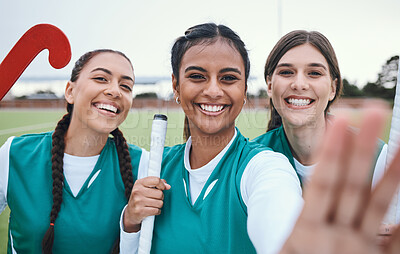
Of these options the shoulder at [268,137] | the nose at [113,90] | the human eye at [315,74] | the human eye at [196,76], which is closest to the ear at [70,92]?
the nose at [113,90]

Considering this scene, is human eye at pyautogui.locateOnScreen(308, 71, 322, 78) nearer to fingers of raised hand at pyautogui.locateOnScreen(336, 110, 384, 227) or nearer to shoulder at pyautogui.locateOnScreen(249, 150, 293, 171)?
shoulder at pyautogui.locateOnScreen(249, 150, 293, 171)

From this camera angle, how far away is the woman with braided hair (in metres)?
1.74

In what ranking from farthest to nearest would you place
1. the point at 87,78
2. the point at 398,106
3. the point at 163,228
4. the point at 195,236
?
1. the point at 87,78
2. the point at 163,228
3. the point at 195,236
4. the point at 398,106

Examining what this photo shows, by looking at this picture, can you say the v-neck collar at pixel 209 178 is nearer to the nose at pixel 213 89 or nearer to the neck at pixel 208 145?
the neck at pixel 208 145

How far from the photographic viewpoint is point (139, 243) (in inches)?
58.5

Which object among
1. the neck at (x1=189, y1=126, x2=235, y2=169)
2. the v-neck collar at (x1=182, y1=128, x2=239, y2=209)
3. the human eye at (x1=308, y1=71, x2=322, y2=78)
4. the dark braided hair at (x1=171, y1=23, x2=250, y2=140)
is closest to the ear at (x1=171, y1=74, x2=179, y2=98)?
the dark braided hair at (x1=171, y1=23, x2=250, y2=140)

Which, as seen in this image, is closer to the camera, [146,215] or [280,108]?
[146,215]

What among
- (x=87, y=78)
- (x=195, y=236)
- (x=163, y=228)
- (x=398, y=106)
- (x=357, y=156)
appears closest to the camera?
(x=357, y=156)

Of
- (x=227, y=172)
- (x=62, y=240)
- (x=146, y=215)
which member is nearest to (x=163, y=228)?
(x=146, y=215)

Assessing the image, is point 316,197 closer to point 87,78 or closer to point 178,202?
point 178,202

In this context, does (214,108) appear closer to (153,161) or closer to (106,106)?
(153,161)

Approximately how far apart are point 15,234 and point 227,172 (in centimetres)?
142

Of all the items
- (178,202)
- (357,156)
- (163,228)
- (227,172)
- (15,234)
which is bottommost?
(15,234)

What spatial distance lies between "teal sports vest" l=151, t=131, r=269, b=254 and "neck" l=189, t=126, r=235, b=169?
0.20ft
